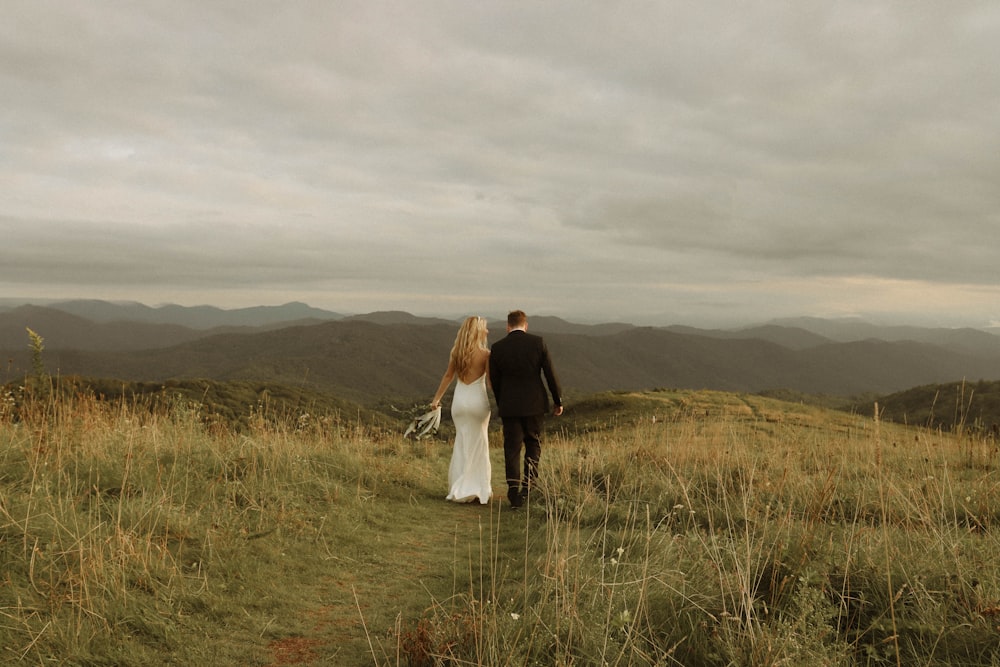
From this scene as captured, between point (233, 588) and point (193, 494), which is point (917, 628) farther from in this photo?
point (193, 494)

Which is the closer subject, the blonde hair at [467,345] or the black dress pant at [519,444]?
the black dress pant at [519,444]

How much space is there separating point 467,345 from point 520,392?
1073 millimetres

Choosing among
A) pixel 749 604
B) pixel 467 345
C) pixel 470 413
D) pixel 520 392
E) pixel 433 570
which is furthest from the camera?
pixel 470 413

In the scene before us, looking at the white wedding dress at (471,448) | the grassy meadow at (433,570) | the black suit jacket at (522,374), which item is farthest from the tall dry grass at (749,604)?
the white wedding dress at (471,448)

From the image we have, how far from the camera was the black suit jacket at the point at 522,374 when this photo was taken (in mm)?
8391

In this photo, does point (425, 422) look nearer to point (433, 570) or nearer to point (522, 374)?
point (522, 374)

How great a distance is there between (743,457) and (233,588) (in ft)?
22.8

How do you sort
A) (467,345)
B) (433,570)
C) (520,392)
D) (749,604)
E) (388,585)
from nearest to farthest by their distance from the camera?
(749,604), (388,585), (433,570), (520,392), (467,345)

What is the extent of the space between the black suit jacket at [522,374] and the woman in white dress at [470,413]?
1.43 ft

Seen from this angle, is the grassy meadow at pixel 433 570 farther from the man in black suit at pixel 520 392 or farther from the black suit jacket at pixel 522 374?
the black suit jacket at pixel 522 374

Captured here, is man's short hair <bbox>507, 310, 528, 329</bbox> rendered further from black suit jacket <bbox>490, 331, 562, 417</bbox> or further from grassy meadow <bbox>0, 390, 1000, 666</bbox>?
grassy meadow <bbox>0, 390, 1000, 666</bbox>

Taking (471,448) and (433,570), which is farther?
(471,448)

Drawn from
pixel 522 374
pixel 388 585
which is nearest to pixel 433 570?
pixel 388 585

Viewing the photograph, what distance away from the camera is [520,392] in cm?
844
